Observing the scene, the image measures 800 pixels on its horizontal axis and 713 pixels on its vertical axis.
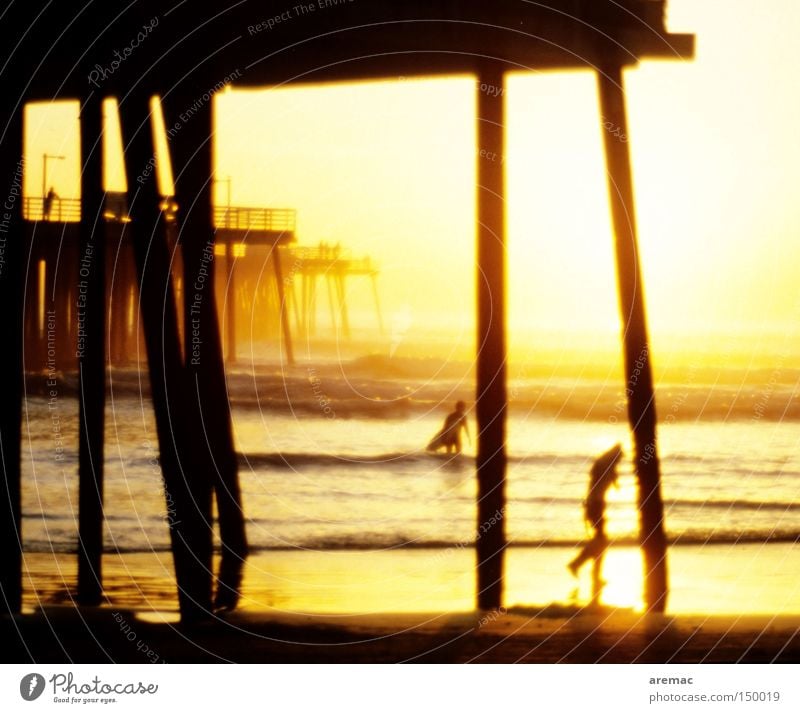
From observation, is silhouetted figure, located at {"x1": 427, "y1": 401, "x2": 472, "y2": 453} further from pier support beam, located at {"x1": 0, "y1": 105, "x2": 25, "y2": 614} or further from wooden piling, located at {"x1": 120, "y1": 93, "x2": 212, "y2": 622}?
pier support beam, located at {"x1": 0, "y1": 105, "x2": 25, "y2": 614}

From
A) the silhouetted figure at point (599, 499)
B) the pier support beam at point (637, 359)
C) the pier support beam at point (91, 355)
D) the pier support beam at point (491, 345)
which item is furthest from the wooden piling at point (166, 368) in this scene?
the pier support beam at point (637, 359)

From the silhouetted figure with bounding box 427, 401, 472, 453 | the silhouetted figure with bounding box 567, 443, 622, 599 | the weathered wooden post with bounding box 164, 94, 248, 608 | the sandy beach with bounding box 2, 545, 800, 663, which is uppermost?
the weathered wooden post with bounding box 164, 94, 248, 608

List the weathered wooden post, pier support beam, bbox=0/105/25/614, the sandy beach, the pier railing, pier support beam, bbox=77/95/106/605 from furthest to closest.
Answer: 1. the weathered wooden post
2. the pier railing
3. pier support beam, bbox=77/95/106/605
4. pier support beam, bbox=0/105/25/614
5. the sandy beach

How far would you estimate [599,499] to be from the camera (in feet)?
17.4

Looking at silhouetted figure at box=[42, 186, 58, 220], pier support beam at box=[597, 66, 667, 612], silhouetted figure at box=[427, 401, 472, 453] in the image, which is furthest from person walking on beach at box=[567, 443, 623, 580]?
silhouetted figure at box=[42, 186, 58, 220]

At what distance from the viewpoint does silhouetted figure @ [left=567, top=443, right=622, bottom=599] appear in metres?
5.22

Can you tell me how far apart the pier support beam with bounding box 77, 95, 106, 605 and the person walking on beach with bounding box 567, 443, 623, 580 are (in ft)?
7.28

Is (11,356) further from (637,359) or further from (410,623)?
(637,359)

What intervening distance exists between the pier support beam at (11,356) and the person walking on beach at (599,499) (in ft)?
8.36

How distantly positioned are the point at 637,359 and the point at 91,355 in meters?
2.45

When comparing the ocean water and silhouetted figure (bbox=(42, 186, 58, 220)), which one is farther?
the ocean water
